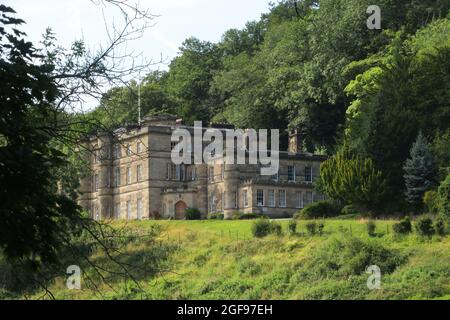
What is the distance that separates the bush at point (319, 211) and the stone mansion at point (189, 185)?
6542mm

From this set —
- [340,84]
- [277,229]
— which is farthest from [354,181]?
[340,84]

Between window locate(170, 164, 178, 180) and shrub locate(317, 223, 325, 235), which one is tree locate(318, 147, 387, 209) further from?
window locate(170, 164, 178, 180)

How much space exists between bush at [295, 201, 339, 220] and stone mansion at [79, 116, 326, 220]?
6.54m

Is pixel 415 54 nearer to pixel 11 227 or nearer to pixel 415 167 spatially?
pixel 415 167

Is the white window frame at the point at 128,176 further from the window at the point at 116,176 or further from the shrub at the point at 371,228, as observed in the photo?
the shrub at the point at 371,228

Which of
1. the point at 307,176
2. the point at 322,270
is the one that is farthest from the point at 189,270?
the point at 307,176

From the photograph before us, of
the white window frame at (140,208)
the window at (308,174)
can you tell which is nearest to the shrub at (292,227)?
the window at (308,174)

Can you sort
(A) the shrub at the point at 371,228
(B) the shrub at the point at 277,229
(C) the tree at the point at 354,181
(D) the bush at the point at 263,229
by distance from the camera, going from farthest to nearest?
1. (C) the tree at the point at 354,181
2. (D) the bush at the point at 263,229
3. (B) the shrub at the point at 277,229
4. (A) the shrub at the point at 371,228

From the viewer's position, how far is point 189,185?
268 ft

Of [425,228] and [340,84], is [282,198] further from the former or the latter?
[425,228]

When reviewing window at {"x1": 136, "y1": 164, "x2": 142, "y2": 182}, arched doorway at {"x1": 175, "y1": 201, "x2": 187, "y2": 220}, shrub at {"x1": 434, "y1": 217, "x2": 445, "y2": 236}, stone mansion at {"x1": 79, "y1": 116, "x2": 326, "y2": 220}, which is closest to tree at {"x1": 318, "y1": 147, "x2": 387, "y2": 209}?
stone mansion at {"x1": 79, "y1": 116, "x2": 326, "y2": 220}

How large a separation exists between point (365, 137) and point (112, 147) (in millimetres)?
56191

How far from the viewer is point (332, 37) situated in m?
85.6

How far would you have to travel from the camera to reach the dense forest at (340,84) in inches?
2734
